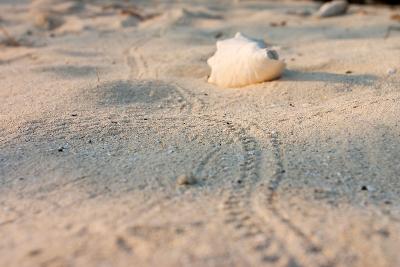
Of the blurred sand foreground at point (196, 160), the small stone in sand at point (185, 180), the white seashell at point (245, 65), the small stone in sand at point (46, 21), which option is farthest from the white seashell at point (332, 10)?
the small stone in sand at point (185, 180)

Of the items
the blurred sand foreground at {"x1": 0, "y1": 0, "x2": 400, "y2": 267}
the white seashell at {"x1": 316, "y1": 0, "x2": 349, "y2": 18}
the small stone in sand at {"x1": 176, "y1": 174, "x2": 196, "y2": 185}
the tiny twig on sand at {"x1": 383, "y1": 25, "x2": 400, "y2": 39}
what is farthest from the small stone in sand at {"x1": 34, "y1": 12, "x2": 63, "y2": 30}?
the small stone in sand at {"x1": 176, "y1": 174, "x2": 196, "y2": 185}

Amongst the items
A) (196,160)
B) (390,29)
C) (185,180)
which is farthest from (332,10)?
(185,180)

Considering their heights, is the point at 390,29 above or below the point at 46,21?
below

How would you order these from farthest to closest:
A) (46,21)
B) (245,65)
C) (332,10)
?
(332,10) < (46,21) < (245,65)

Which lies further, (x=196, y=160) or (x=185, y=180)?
(x=196, y=160)

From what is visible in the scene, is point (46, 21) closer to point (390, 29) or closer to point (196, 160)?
point (390, 29)

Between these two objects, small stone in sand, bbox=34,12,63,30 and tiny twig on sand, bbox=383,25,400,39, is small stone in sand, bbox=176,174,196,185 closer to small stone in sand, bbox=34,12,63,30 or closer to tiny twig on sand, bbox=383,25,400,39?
tiny twig on sand, bbox=383,25,400,39

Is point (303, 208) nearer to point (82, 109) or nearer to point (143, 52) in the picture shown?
point (82, 109)
